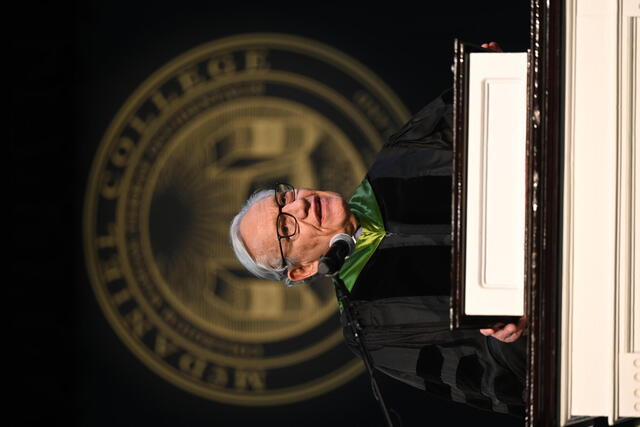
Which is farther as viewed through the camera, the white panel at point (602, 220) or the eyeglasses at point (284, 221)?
the eyeglasses at point (284, 221)

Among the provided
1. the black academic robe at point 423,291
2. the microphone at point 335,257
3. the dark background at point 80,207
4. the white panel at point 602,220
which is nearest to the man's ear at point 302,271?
the black academic robe at point 423,291

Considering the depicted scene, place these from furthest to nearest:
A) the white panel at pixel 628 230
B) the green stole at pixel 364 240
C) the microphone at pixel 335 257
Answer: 1. the green stole at pixel 364 240
2. the microphone at pixel 335 257
3. the white panel at pixel 628 230

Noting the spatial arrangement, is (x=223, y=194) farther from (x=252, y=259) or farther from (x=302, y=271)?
(x=302, y=271)

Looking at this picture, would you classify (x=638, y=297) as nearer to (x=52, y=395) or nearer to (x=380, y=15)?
(x=380, y=15)

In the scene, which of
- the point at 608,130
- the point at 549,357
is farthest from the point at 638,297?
the point at 608,130

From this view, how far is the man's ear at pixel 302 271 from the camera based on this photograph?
110 inches

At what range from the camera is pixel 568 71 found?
Answer: 1723mm

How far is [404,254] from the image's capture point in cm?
275

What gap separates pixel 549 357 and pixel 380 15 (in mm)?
1800

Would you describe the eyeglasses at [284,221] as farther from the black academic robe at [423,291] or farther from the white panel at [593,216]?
the white panel at [593,216]

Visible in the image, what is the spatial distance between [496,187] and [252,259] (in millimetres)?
1285

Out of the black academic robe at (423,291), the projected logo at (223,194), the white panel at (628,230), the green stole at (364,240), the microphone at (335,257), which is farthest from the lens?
the projected logo at (223,194)

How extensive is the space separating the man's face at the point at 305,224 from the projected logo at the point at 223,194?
1.19 ft

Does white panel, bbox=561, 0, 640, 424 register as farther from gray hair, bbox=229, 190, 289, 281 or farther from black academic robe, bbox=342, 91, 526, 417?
gray hair, bbox=229, 190, 289, 281
